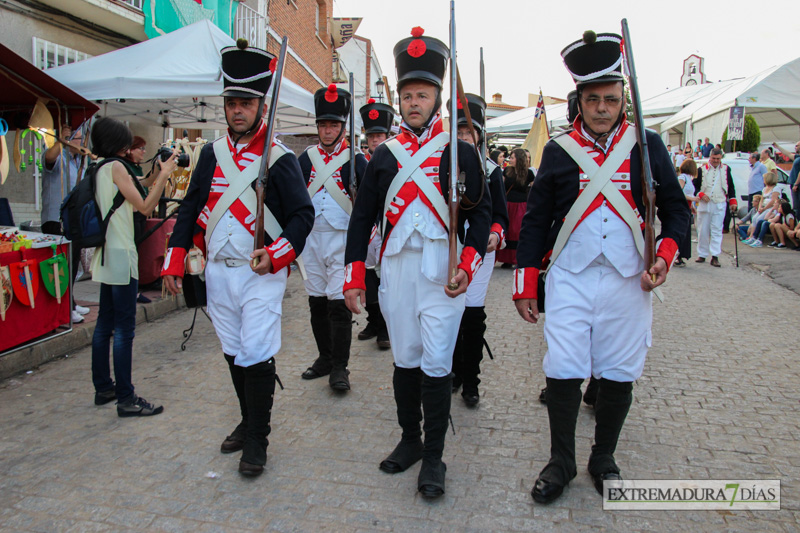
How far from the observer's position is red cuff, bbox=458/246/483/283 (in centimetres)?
299

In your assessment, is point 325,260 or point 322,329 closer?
point 325,260

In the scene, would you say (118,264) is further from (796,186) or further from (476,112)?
(796,186)

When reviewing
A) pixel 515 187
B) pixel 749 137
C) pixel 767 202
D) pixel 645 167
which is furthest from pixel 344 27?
pixel 645 167

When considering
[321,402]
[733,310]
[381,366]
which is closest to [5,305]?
[321,402]

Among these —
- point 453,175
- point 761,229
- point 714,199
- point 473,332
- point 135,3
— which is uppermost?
point 135,3

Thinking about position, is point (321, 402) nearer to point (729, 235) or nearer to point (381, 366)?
point (381, 366)

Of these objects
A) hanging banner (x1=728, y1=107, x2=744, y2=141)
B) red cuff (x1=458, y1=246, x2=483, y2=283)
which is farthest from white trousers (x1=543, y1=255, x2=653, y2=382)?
hanging banner (x1=728, y1=107, x2=744, y2=141)

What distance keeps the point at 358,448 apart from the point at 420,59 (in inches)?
86.5

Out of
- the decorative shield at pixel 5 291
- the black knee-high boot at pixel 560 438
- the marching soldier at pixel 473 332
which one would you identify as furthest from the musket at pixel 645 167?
the decorative shield at pixel 5 291

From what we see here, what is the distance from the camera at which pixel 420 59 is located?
10.1 ft

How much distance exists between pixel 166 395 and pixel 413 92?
2.90 m

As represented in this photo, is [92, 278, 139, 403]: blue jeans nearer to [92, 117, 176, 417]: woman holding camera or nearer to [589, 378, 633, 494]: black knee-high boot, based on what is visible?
[92, 117, 176, 417]: woman holding camera

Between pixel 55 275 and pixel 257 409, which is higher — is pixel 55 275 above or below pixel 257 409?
above

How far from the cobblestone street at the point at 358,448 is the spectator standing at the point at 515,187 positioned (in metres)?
4.65
